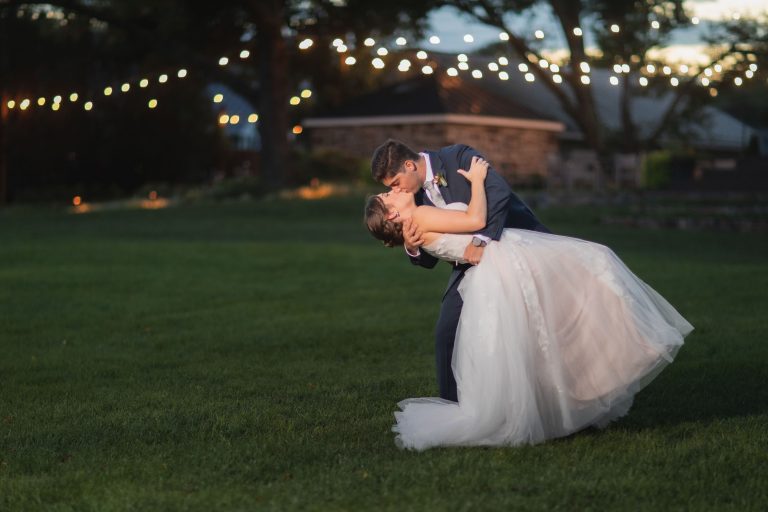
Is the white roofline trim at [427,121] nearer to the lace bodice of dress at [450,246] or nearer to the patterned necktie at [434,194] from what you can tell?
the patterned necktie at [434,194]

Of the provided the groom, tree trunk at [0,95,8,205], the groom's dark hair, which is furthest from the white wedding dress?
tree trunk at [0,95,8,205]

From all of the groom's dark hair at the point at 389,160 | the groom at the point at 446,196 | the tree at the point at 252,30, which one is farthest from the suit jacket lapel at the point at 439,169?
the tree at the point at 252,30

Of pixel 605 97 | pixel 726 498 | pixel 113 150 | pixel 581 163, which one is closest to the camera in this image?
pixel 726 498

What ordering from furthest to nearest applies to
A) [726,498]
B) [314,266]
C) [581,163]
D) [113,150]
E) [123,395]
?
[113,150], [581,163], [314,266], [123,395], [726,498]

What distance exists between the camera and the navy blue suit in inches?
278

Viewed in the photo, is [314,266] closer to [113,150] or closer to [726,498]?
[726,498]

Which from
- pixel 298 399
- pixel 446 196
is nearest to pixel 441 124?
pixel 298 399

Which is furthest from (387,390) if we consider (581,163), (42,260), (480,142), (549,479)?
(480,142)

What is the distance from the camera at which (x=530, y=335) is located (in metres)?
6.83

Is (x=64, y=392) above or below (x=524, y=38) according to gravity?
below

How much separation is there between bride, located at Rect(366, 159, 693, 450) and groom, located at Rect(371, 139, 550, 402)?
0.23 feet

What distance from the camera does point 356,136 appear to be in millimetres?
45281

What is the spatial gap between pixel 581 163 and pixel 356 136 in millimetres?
10150

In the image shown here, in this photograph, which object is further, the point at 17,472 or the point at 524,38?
the point at 524,38
